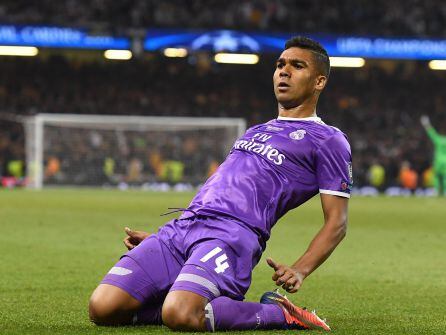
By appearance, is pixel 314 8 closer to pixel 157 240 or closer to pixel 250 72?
pixel 250 72

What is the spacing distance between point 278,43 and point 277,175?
1107 inches

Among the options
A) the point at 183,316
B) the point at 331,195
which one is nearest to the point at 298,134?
the point at 331,195

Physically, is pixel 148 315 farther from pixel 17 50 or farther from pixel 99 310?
pixel 17 50

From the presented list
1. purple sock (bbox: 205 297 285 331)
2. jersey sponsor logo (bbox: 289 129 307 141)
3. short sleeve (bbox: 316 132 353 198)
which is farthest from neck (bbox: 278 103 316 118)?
purple sock (bbox: 205 297 285 331)

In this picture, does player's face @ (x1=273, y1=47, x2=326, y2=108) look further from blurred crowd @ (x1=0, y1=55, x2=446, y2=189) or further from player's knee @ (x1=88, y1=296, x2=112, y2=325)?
blurred crowd @ (x1=0, y1=55, x2=446, y2=189)

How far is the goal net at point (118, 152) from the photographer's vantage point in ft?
93.1

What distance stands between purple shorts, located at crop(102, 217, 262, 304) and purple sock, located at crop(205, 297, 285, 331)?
57 mm

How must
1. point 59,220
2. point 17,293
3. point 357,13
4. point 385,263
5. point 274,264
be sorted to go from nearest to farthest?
point 274,264 < point 17,293 < point 385,263 < point 59,220 < point 357,13

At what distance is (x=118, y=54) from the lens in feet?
111

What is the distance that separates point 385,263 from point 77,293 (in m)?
3.85

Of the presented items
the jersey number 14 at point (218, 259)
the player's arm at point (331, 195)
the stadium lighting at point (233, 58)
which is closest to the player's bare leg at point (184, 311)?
the jersey number 14 at point (218, 259)

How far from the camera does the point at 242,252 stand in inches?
192

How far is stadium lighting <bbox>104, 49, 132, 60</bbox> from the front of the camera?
3328 centimetres

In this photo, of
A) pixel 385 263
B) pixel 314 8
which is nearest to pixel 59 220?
pixel 385 263
